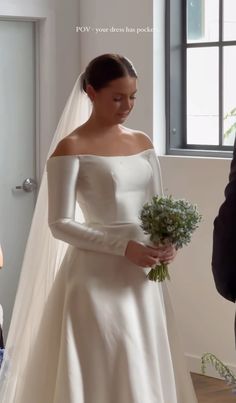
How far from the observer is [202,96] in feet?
16.7

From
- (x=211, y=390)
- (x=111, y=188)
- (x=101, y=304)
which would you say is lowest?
(x=211, y=390)

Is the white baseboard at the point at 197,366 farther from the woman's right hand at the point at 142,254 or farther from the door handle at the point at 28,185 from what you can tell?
the woman's right hand at the point at 142,254

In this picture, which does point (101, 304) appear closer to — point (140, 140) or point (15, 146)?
point (140, 140)

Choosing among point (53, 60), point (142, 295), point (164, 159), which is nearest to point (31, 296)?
point (142, 295)

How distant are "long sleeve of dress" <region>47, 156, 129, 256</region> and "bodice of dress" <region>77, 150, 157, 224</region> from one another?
0.18ft

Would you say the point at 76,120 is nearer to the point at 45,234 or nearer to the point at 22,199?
the point at 45,234

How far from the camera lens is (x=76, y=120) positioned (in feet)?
11.3

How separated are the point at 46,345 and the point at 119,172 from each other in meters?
0.69

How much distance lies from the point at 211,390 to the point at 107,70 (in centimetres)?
225

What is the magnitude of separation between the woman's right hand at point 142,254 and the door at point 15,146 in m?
2.36

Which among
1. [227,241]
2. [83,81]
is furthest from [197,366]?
[227,241]

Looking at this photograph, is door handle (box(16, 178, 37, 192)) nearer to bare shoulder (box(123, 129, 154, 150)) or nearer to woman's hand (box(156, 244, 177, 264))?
bare shoulder (box(123, 129, 154, 150))

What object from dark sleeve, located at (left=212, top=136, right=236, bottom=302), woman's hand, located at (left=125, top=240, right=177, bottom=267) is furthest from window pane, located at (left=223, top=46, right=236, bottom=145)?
dark sleeve, located at (left=212, top=136, right=236, bottom=302)

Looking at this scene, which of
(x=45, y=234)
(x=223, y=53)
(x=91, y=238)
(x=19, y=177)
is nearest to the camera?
(x=91, y=238)
